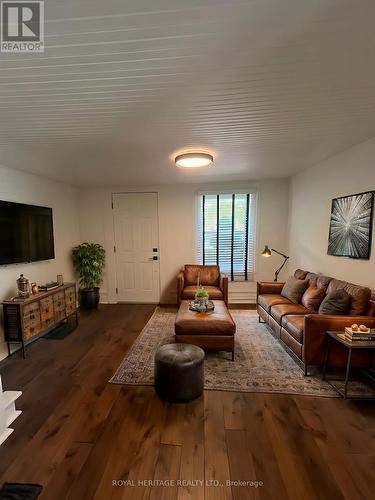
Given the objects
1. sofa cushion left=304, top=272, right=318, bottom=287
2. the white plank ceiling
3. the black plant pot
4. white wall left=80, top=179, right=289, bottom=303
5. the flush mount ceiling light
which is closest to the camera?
the white plank ceiling

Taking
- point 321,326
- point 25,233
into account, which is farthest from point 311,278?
point 25,233

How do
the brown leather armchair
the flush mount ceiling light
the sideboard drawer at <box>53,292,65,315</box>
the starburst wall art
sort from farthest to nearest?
the brown leather armchair < the sideboard drawer at <box>53,292,65,315</box> < the flush mount ceiling light < the starburst wall art

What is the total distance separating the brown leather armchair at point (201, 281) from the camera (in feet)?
13.6

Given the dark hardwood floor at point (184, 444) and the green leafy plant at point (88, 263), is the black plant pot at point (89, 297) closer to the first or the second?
the green leafy plant at point (88, 263)

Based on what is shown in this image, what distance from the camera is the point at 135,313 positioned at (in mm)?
4492

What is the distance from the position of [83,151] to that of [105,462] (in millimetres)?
2923

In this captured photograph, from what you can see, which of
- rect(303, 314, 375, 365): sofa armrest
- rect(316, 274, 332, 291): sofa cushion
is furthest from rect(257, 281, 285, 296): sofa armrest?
rect(303, 314, 375, 365): sofa armrest

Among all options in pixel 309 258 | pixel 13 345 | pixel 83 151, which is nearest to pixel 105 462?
pixel 13 345

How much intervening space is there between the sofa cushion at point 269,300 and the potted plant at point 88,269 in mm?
3184

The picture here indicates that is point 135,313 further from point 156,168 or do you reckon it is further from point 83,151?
point 83,151

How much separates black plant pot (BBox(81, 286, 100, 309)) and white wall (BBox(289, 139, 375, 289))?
3969 millimetres

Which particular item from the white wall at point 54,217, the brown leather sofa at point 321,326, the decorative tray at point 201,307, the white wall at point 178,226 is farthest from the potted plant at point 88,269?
the brown leather sofa at point 321,326

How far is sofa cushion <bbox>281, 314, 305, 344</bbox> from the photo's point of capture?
99.0 inches

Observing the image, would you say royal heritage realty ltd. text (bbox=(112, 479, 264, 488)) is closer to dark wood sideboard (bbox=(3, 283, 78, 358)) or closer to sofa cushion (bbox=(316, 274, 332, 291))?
dark wood sideboard (bbox=(3, 283, 78, 358))
